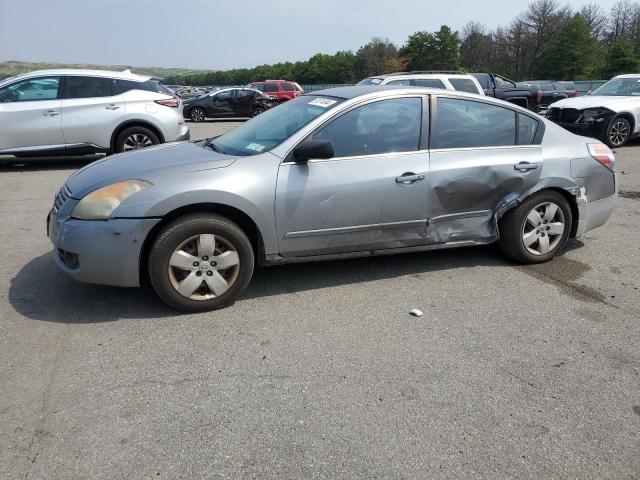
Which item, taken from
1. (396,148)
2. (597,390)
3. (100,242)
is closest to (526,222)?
(396,148)

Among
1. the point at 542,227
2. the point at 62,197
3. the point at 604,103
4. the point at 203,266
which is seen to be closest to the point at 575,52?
the point at 604,103

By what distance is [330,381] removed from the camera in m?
2.91

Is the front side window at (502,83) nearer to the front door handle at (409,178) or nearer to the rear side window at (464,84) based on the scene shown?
the rear side window at (464,84)

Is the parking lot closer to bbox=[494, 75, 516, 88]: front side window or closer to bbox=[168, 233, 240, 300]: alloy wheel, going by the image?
bbox=[168, 233, 240, 300]: alloy wheel

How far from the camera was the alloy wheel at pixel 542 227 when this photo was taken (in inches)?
184

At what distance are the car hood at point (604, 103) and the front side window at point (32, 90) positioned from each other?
10.9 meters

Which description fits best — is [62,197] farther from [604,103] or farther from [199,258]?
[604,103]

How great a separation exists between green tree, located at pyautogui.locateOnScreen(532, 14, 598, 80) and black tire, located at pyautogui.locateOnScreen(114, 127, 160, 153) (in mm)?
58266

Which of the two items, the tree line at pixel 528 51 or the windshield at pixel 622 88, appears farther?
the tree line at pixel 528 51

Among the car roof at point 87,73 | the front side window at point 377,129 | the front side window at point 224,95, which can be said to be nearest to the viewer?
the front side window at point 377,129

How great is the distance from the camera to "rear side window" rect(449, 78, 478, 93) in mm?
12188

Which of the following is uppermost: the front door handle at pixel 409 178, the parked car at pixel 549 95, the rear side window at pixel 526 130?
the parked car at pixel 549 95

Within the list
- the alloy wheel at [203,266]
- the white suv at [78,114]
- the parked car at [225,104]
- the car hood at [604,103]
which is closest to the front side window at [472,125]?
the alloy wheel at [203,266]

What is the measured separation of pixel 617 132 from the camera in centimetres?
1191
